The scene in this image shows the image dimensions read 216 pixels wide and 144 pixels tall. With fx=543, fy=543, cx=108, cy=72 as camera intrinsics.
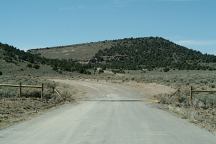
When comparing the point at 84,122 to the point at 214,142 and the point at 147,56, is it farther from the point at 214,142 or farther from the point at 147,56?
the point at 147,56

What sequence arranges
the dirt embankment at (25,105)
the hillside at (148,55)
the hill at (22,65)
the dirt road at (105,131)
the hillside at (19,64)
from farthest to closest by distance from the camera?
the hillside at (148,55) → the hill at (22,65) → the hillside at (19,64) → the dirt embankment at (25,105) → the dirt road at (105,131)

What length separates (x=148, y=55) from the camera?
152375 millimetres

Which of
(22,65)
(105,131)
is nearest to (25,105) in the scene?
(105,131)

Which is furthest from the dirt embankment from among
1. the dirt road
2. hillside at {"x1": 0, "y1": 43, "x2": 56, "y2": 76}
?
hillside at {"x1": 0, "y1": 43, "x2": 56, "y2": 76}

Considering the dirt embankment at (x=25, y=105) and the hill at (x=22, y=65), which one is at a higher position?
the hill at (x=22, y=65)

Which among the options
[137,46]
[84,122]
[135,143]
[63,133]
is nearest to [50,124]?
[84,122]

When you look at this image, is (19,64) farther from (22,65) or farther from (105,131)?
(105,131)

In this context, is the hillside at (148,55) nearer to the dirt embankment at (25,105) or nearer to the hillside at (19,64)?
the hillside at (19,64)

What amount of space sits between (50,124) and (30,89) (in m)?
20.5

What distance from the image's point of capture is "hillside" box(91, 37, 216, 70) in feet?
481

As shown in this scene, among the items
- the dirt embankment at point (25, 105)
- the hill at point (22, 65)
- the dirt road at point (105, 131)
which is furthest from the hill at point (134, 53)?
the dirt road at point (105, 131)

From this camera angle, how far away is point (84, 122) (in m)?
21.8

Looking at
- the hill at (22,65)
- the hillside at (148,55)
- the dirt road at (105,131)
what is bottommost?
the dirt road at (105,131)

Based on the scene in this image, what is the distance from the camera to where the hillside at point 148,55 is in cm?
14675
